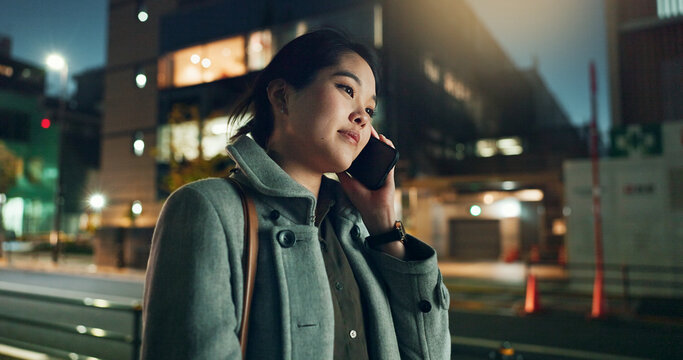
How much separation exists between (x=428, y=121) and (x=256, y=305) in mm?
22172

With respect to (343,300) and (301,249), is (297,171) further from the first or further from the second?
(343,300)

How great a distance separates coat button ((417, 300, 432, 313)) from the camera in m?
1.68

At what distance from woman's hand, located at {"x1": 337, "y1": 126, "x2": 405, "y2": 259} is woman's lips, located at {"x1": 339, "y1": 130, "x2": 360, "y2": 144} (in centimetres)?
22

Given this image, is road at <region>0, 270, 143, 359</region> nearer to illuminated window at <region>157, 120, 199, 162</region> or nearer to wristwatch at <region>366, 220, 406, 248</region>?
wristwatch at <region>366, 220, 406, 248</region>

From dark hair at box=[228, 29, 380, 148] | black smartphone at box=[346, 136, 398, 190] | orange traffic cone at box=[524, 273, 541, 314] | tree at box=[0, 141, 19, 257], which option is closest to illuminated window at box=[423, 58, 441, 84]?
orange traffic cone at box=[524, 273, 541, 314]

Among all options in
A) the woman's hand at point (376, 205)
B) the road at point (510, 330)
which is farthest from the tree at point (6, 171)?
the woman's hand at point (376, 205)

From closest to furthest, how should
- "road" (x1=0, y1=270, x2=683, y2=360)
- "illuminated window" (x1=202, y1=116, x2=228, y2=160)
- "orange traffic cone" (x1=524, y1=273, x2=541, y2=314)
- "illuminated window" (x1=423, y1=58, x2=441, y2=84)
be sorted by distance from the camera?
"road" (x1=0, y1=270, x2=683, y2=360)
"orange traffic cone" (x1=524, y1=273, x2=541, y2=314)
"illuminated window" (x1=202, y1=116, x2=228, y2=160)
"illuminated window" (x1=423, y1=58, x2=441, y2=84)

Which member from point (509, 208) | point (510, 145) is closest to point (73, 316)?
point (509, 208)

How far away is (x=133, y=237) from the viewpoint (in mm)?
20594

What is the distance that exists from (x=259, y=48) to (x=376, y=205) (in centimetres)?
2047

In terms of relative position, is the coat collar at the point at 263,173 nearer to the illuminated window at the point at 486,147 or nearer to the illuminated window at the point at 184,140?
→ the illuminated window at the point at 184,140

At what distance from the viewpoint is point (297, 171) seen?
62.4 inches

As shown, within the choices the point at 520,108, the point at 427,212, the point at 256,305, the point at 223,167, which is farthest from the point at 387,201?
the point at 520,108

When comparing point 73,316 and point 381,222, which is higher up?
point 381,222
